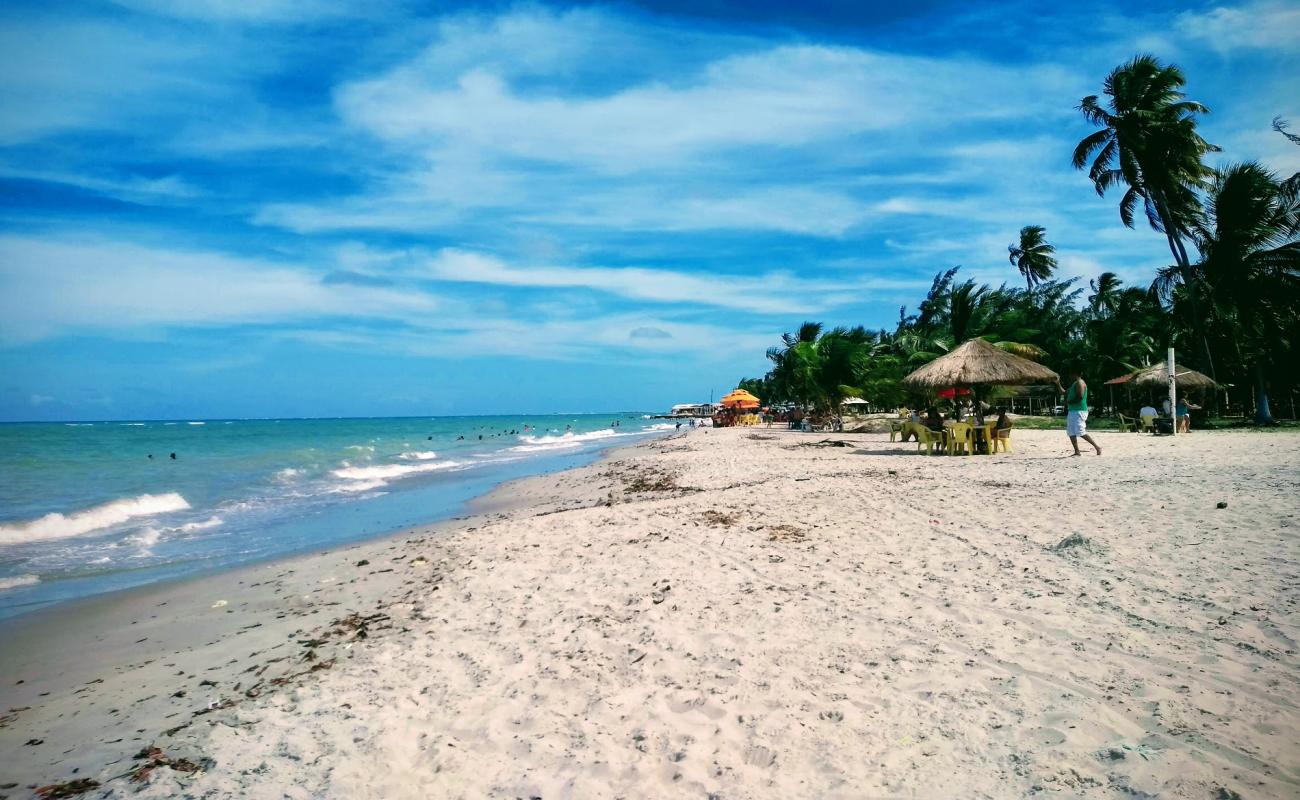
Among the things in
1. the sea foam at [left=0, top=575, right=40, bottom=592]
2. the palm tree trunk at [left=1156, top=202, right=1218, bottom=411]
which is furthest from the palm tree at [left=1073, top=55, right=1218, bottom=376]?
the sea foam at [left=0, top=575, right=40, bottom=592]

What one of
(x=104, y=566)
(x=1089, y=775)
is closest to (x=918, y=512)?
(x=1089, y=775)

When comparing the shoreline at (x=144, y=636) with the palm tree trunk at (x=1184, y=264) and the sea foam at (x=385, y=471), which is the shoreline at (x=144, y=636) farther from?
the palm tree trunk at (x=1184, y=264)

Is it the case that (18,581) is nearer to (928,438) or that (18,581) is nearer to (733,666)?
(733,666)

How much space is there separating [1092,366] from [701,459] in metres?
24.7

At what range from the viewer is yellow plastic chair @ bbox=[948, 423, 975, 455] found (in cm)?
1454

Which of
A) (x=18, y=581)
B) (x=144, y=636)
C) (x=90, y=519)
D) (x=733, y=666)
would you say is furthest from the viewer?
(x=90, y=519)

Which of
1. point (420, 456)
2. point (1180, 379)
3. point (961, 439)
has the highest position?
point (1180, 379)

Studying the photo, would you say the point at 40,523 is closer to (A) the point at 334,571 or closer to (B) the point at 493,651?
(A) the point at 334,571

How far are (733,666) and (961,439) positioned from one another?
494 inches

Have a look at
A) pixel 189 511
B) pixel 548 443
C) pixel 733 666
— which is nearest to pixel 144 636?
pixel 733 666

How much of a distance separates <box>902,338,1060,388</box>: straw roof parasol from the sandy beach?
295 inches

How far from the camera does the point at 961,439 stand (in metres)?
14.7

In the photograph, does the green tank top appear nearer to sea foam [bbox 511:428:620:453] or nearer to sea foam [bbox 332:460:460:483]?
sea foam [bbox 332:460:460:483]

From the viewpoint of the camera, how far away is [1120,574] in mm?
4734
